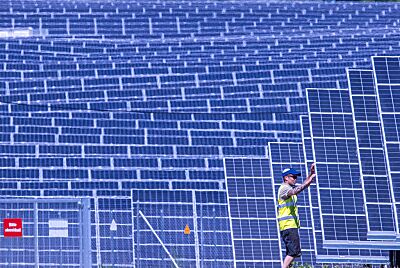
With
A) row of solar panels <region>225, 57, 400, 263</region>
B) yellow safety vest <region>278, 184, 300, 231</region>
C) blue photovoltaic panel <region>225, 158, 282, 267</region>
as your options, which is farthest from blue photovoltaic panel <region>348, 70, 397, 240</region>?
yellow safety vest <region>278, 184, 300, 231</region>

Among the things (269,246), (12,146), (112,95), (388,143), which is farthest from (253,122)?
(388,143)

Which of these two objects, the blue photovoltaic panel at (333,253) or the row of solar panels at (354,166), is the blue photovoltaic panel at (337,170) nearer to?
the row of solar panels at (354,166)

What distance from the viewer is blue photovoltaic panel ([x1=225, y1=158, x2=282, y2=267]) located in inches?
1009

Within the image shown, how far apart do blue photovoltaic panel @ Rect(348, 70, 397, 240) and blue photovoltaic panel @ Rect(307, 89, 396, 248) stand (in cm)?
42

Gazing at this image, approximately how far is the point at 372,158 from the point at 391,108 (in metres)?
1.37

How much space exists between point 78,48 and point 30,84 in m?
5.38

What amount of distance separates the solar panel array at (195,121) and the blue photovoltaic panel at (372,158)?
0.03 meters

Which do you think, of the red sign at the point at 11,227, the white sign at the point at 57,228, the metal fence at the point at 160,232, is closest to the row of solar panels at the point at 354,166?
the metal fence at the point at 160,232

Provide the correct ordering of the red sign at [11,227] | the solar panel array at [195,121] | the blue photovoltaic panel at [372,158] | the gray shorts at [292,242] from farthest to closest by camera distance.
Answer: the solar panel array at [195,121], the blue photovoltaic panel at [372,158], the red sign at [11,227], the gray shorts at [292,242]

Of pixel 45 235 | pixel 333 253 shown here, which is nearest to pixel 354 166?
pixel 333 253

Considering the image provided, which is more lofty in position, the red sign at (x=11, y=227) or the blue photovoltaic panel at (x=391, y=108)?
the blue photovoltaic panel at (x=391, y=108)

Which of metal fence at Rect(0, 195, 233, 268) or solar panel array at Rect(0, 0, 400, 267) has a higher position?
solar panel array at Rect(0, 0, 400, 267)

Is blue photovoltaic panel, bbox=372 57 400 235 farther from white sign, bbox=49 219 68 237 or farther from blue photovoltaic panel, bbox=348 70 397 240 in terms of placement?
white sign, bbox=49 219 68 237

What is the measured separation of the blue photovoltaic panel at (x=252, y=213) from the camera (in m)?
25.6
